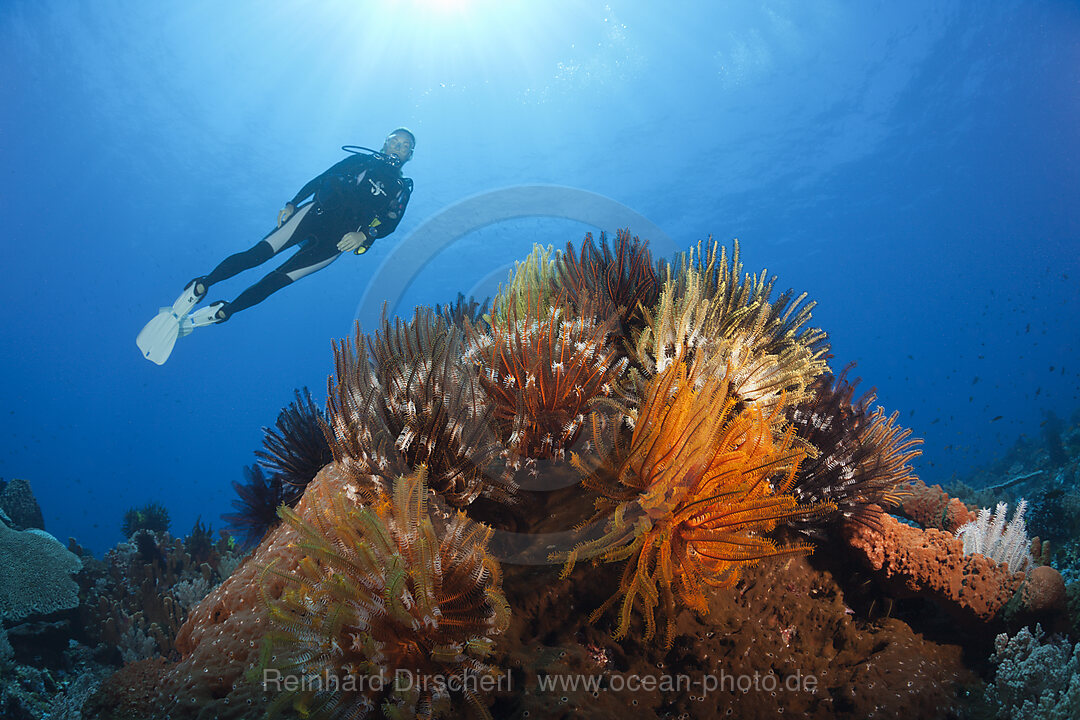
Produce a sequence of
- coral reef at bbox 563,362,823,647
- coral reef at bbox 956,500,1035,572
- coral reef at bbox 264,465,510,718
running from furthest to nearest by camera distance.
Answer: coral reef at bbox 956,500,1035,572
coral reef at bbox 563,362,823,647
coral reef at bbox 264,465,510,718

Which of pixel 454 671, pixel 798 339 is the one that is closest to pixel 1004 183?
pixel 798 339

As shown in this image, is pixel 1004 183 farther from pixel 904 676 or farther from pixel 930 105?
pixel 904 676

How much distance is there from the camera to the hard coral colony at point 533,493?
6.32ft

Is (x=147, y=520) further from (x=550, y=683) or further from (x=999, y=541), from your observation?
(x=999, y=541)

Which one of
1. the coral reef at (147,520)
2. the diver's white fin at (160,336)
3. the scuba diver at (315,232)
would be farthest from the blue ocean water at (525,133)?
the coral reef at (147,520)

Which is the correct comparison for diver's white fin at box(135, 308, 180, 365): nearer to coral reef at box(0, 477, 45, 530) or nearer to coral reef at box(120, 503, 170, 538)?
coral reef at box(120, 503, 170, 538)

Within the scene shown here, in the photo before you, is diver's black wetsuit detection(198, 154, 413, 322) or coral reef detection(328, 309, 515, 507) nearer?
coral reef detection(328, 309, 515, 507)

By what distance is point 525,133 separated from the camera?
43094 mm

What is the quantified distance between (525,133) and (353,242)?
3802 cm

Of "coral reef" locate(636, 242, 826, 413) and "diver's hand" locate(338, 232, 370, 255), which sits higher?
"diver's hand" locate(338, 232, 370, 255)

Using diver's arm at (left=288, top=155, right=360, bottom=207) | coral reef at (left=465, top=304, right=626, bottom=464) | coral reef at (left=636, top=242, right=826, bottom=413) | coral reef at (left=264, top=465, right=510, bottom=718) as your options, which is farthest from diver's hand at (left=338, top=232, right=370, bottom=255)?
coral reef at (left=264, top=465, right=510, bottom=718)

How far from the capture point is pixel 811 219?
50.5m

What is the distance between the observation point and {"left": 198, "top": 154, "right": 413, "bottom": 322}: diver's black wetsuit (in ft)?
35.0

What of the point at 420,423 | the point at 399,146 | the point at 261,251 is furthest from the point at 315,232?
the point at 420,423
